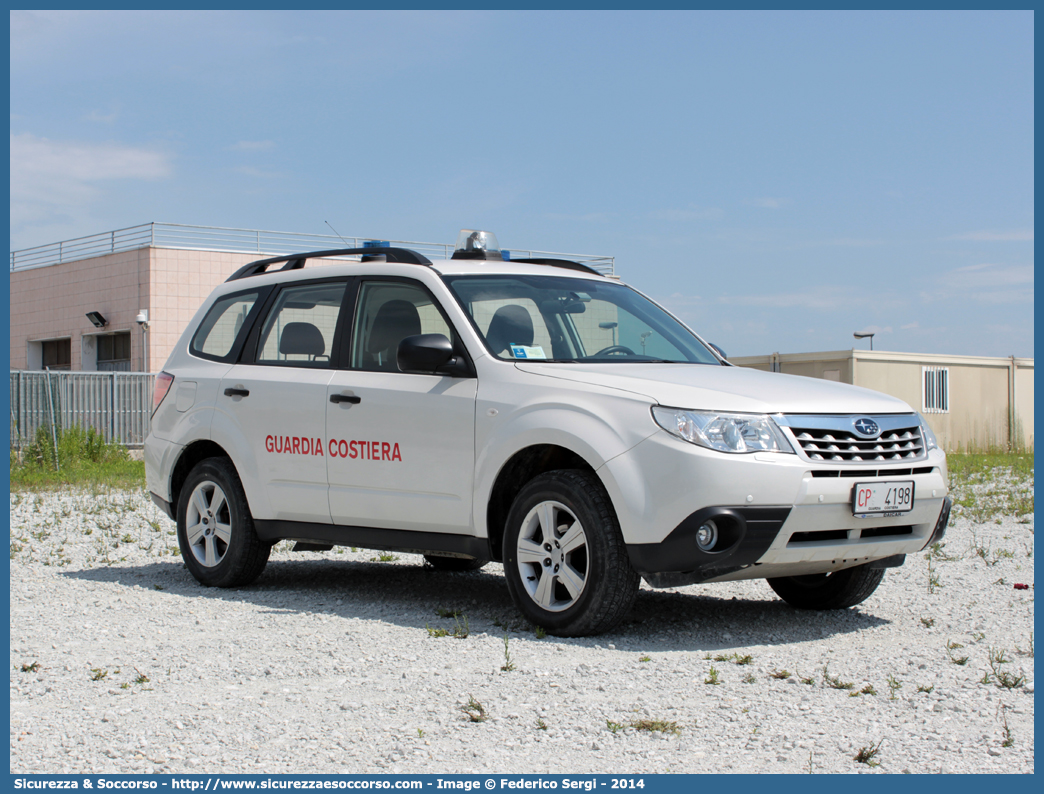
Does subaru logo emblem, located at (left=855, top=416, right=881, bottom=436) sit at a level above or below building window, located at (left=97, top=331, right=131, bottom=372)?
below

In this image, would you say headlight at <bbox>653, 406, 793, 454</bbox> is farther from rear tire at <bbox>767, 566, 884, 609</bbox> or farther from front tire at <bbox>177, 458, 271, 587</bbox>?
front tire at <bbox>177, 458, 271, 587</bbox>

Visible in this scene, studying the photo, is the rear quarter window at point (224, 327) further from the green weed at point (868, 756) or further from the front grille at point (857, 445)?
the green weed at point (868, 756)

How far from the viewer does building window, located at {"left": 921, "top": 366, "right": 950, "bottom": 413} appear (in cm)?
2894

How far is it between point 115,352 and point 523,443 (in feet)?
100

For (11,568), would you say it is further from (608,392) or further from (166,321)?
(166,321)

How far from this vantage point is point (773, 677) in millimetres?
5012

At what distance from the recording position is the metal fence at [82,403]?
22.9 m

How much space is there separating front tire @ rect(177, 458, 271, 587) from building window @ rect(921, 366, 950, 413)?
24098 millimetres

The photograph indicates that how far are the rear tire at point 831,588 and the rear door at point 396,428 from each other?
6.83 feet

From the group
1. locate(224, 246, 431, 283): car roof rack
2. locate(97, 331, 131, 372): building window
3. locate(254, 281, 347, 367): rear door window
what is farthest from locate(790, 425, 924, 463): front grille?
locate(97, 331, 131, 372): building window

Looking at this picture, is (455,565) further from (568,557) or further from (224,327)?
(568,557)

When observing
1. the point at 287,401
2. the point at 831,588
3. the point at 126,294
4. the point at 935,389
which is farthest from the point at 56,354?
the point at 831,588

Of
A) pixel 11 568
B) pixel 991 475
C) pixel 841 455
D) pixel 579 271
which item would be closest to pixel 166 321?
pixel 991 475
